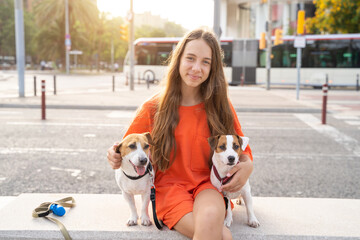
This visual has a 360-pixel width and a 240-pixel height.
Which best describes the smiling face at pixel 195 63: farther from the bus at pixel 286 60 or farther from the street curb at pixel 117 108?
the bus at pixel 286 60

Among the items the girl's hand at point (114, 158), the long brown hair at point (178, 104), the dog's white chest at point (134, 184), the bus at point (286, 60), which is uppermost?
the bus at point (286, 60)

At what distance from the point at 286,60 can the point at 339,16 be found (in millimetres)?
4169

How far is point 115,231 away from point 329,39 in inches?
966

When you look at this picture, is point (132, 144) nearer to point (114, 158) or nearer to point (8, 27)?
point (114, 158)

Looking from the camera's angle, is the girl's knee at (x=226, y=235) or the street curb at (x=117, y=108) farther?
the street curb at (x=117, y=108)

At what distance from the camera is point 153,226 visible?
9.36 ft

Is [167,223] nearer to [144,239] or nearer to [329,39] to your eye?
[144,239]

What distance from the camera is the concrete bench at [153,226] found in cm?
279

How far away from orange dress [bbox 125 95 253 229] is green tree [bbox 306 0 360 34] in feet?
76.2

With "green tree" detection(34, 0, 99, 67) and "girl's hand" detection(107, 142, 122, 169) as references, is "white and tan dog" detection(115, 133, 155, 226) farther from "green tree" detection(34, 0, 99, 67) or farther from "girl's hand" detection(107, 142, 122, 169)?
"green tree" detection(34, 0, 99, 67)

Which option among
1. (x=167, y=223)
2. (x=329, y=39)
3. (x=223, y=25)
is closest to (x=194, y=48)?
(x=167, y=223)

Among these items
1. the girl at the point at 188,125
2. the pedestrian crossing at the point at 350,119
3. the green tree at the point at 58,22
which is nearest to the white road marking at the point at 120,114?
the pedestrian crossing at the point at 350,119

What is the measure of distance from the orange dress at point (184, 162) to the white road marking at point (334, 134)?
489 centimetres

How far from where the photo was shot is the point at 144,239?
2738 millimetres
